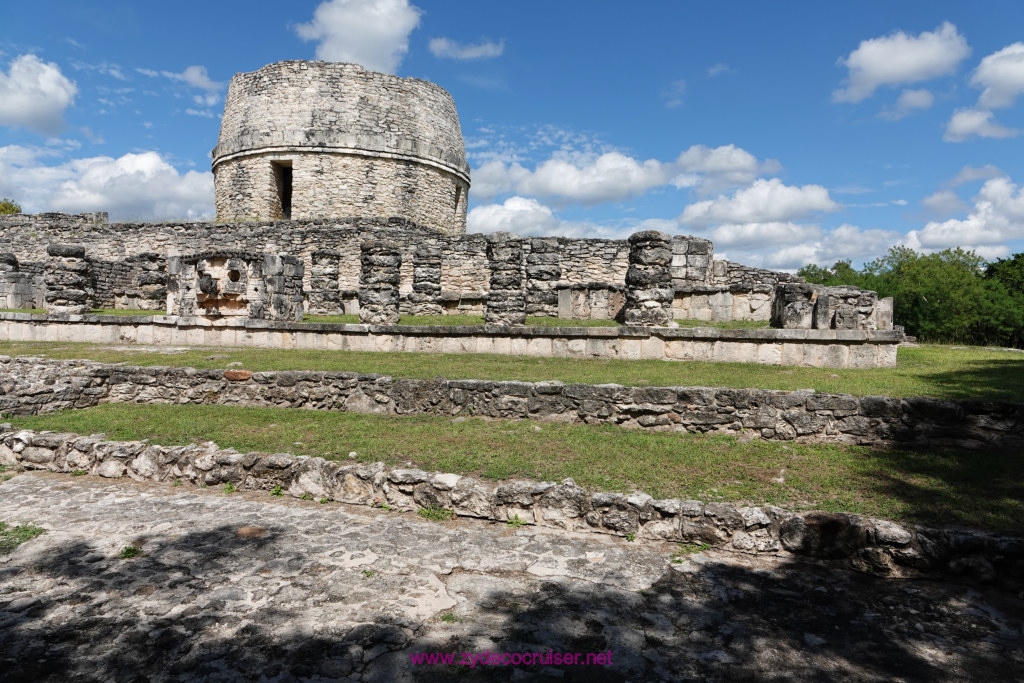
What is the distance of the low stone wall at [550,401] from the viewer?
5.70 meters

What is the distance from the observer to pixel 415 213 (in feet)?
78.6

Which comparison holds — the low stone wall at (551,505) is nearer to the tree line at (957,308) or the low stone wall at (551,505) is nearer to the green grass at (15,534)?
the green grass at (15,534)

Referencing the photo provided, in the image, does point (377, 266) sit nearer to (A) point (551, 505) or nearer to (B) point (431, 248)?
(B) point (431, 248)

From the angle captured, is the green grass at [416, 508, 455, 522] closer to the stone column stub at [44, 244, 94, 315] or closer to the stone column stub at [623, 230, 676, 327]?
the stone column stub at [623, 230, 676, 327]

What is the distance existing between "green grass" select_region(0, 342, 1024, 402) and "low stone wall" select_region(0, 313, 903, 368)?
0.49 metres

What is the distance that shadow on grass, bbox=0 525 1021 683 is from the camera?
8.70 feet

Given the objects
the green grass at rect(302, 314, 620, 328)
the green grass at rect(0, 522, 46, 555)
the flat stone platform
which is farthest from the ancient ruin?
the green grass at rect(0, 522, 46, 555)

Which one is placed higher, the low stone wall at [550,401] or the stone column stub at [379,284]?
the stone column stub at [379,284]

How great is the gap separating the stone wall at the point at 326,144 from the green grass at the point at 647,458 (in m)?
17.3

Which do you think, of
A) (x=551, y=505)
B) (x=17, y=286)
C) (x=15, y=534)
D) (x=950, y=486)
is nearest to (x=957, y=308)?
(x=950, y=486)

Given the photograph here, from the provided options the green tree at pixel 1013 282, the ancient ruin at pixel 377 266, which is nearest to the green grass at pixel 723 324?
the ancient ruin at pixel 377 266

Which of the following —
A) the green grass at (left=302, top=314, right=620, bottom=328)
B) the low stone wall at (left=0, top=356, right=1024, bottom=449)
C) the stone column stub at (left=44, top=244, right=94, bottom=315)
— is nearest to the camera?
the low stone wall at (left=0, top=356, right=1024, bottom=449)

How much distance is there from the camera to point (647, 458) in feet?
17.6

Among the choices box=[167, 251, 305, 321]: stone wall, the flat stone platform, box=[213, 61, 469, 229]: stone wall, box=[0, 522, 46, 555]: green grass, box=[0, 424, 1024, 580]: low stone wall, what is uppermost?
box=[213, 61, 469, 229]: stone wall
